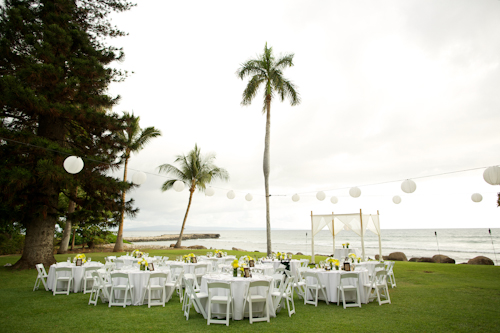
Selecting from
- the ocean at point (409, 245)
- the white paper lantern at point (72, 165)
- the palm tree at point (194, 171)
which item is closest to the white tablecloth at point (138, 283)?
the white paper lantern at point (72, 165)

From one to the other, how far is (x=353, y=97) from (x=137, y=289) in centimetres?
1268

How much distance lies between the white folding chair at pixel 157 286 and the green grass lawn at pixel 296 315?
8.6 inches

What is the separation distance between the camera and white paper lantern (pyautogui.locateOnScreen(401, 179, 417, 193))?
9508mm

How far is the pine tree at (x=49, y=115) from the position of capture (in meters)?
9.48

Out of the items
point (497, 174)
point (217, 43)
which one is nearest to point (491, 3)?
point (497, 174)

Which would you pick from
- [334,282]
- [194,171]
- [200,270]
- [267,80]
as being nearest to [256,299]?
[334,282]

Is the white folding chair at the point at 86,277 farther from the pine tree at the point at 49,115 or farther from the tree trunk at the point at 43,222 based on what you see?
the tree trunk at the point at 43,222

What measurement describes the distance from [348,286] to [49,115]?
39.0ft

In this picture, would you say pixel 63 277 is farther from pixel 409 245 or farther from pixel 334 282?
pixel 409 245

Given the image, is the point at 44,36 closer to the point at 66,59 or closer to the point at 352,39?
the point at 66,59

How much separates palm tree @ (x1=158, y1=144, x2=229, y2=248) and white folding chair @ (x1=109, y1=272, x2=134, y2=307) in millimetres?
15386

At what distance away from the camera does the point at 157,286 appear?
623 cm

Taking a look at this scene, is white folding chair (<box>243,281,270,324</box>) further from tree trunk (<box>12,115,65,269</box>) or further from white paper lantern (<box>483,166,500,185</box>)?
tree trunk (<box>12,115,65,269</box>)

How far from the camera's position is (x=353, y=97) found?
14.1 m
